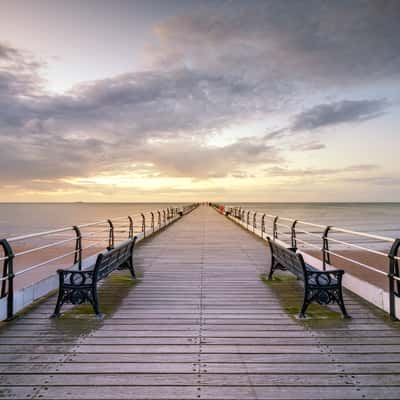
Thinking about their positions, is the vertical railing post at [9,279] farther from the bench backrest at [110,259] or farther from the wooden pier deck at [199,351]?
the bench backrest at [110,259]

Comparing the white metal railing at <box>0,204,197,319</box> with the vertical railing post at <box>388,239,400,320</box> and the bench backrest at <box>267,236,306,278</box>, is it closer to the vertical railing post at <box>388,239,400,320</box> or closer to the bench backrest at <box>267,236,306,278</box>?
the bench backrest at <box>267,236,306,278</box>

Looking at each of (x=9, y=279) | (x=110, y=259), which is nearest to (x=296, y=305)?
(x=110, y=259)

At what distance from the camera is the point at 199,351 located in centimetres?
311

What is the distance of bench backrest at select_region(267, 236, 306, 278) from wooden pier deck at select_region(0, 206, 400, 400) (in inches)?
22.7

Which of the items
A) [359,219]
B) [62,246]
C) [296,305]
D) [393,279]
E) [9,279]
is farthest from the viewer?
[359,219]

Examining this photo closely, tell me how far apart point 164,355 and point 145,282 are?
3.06 m

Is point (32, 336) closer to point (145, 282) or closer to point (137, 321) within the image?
point (137, 321)

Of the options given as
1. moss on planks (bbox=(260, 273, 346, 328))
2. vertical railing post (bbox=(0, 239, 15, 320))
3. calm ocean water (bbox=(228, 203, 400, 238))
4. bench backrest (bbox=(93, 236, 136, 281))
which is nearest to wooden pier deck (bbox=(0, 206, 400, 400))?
Answer: moss on planks (bbox=(260, 273, 346, 328))

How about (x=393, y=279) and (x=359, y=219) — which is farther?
(x=359, y=219)

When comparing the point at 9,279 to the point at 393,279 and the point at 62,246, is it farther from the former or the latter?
the point at 62,246

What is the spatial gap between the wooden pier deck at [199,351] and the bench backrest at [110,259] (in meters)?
0.55

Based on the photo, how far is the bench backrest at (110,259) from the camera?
13.5 feet

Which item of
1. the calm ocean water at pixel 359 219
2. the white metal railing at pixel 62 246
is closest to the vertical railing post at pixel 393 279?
the white metal railing at pixel 62 246

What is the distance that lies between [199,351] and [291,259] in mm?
2312
